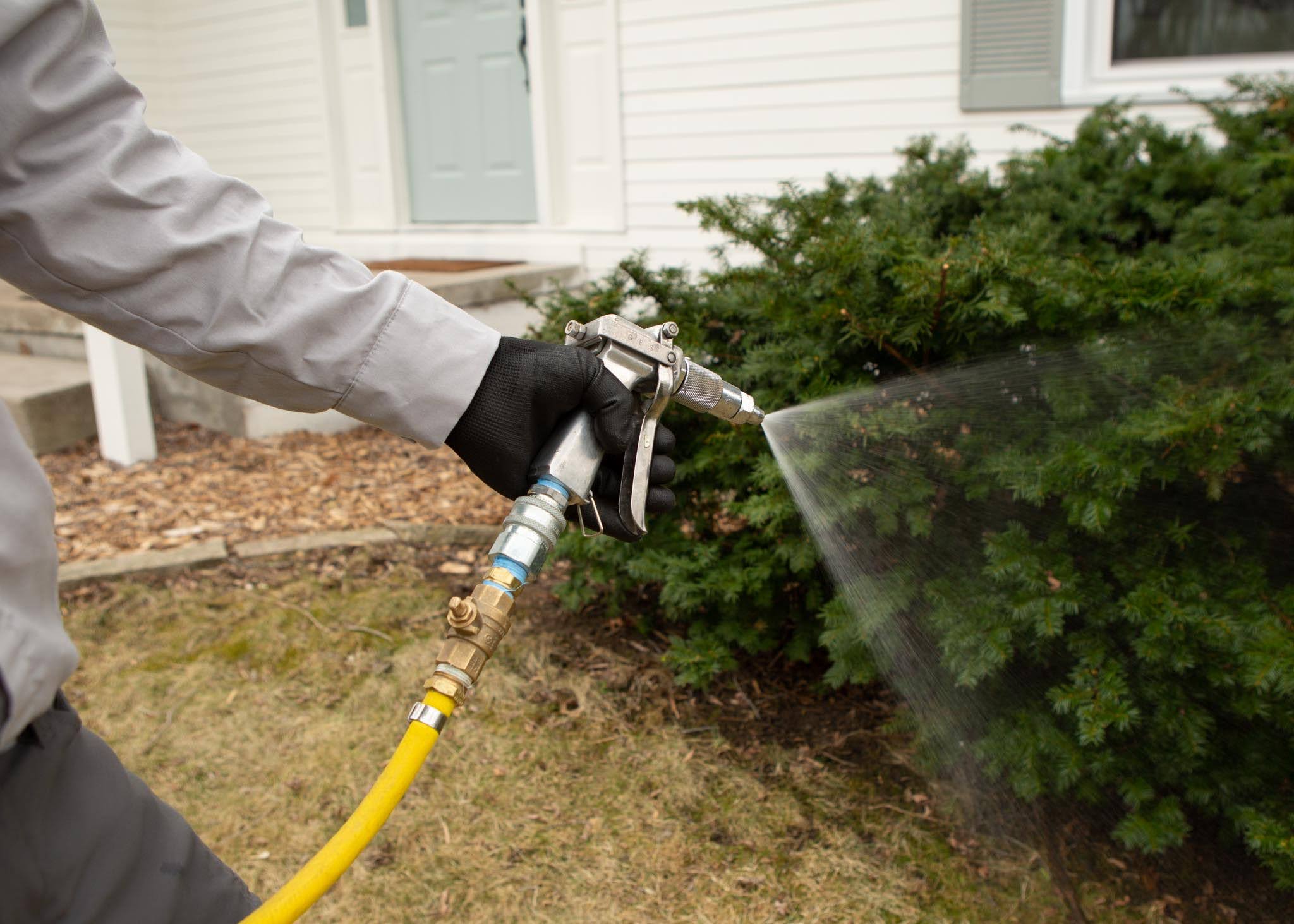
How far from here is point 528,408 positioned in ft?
4.64

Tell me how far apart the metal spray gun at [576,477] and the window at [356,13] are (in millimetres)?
7123

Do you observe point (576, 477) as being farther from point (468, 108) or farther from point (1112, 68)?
point (468, 108)

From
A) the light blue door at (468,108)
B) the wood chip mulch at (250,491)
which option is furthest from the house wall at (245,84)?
the wood chip mulch at (250,491)

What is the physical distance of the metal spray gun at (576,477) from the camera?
1.28 metres

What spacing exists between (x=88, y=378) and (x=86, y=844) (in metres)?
5.11

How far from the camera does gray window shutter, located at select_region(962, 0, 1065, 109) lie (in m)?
4.90

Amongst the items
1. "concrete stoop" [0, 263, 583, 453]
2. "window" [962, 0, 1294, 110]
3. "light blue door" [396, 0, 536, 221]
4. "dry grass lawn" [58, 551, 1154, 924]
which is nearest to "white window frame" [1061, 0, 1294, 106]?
"window" [962, 0, 1294, 110]

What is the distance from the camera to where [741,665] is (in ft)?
10.1

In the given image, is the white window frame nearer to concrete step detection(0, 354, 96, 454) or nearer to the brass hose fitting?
the brass hose fitting

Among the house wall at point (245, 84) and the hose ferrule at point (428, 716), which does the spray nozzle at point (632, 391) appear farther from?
the house wall at point (245, 84)

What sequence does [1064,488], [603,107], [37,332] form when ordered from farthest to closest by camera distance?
[603,107]
[37,332]
[1064,488]

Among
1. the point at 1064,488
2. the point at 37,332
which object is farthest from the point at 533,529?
the point at 37,332

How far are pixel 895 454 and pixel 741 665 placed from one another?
996 millimetres

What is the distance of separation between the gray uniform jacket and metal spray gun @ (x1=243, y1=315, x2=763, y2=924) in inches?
6.8
